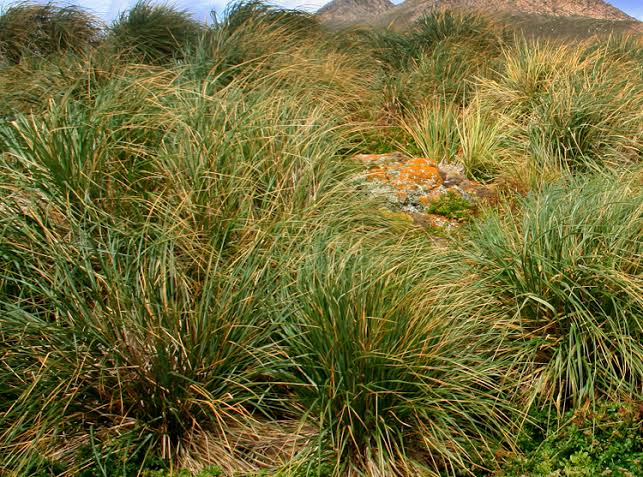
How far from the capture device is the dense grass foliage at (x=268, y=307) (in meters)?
3.52

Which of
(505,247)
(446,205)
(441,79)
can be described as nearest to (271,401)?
(505,247)

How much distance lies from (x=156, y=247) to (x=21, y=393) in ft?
3.28

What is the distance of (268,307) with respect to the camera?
3.96 m

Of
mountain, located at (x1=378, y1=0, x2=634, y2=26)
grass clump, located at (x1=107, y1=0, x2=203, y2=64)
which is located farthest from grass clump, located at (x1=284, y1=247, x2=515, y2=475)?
mountain, located at (x1=378, y1=0, x2=634, y2=26)

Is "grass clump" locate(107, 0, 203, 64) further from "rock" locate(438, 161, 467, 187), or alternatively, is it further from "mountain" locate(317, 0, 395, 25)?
"mountain" locate(317, 0, 395, 25)

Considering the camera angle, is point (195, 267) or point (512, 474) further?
point (195, 267)

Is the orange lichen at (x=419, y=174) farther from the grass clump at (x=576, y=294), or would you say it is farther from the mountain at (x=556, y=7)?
the mountain at (x=556, y=7)

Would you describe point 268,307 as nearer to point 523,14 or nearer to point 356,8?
point 523,14

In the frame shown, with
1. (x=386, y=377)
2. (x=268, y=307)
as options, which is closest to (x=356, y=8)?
(x=268, y=307)

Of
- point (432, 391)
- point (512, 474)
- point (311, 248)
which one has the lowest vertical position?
point (512, 474)

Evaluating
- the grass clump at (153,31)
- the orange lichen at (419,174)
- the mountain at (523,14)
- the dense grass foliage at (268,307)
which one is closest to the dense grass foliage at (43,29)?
the grass clump at (153,31)

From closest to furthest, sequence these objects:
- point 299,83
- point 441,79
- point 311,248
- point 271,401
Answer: point 271,401 → point 311,248 → point 299,83 → point 441,79

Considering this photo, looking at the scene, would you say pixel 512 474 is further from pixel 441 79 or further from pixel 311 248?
pixel 441 79

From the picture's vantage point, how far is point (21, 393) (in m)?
3.63
